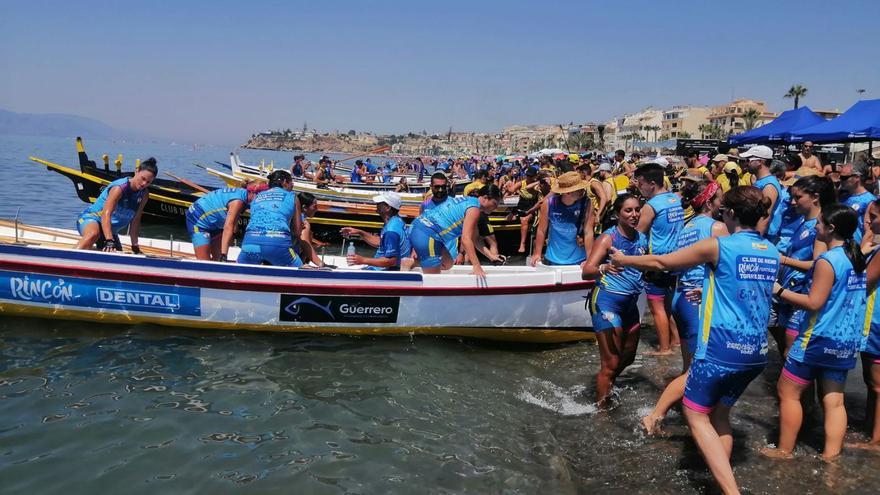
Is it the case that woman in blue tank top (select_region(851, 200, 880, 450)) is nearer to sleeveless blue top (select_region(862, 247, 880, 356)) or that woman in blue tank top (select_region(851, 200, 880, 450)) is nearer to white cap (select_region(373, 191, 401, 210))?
sleeveless blue top (select_region(862, 247, 880, 356))

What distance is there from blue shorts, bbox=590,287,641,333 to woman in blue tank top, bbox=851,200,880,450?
1525 millimetres

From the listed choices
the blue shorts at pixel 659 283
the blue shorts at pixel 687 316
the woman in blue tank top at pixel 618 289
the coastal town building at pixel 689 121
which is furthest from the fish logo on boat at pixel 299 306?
the coastal town building at pixel 689 121

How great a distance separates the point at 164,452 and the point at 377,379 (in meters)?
2.08

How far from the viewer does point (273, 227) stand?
662 centimetres

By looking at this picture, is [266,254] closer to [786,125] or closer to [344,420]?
[344,420]

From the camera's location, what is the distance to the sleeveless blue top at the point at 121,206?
23.6 feet

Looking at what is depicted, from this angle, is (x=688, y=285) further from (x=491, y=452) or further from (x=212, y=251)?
(x=212, y=251)

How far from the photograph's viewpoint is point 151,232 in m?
16.3

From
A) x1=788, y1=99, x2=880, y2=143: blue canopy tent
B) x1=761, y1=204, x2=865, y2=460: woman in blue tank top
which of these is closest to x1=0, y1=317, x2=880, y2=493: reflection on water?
x1=761, y1=204, x2=865, y2=460: woman in blue tank top

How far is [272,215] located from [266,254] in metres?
0.47

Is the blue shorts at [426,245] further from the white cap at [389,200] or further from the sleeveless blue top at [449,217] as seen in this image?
the white cap at [389,200]

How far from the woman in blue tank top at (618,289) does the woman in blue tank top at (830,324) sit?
1.08m

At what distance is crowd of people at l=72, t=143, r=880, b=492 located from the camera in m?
3.20

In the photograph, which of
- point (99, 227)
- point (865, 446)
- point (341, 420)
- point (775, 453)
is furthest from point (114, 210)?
point (865, 446)
